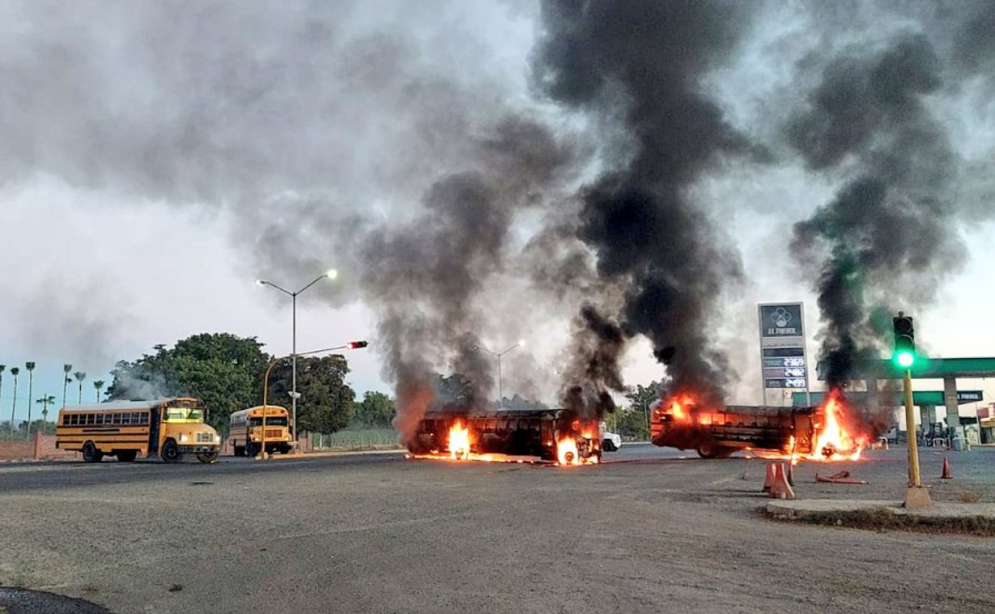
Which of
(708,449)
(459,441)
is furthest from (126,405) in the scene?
(708,449)

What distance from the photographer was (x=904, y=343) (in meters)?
12.3

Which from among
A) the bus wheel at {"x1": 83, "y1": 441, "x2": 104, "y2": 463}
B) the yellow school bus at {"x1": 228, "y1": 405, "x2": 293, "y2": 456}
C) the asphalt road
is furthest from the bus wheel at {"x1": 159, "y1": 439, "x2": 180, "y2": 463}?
the asphalt road

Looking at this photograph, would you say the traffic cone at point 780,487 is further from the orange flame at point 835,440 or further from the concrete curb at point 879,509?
the orange flame at point 835,440

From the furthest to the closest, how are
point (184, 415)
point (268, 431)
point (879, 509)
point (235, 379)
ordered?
point (235, 379) < point (268, 431) < point (184, 415) < point (879, 509)

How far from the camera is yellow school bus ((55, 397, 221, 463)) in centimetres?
3362

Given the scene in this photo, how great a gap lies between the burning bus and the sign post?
1374cm

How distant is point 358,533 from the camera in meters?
10.6

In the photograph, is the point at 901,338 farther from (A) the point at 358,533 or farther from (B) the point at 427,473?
(B) the point at 427,473

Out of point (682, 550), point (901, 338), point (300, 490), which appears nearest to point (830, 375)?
point (901, 338)

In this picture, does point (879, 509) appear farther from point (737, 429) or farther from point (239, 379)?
point (239, 379)

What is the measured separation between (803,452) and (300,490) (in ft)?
70.7

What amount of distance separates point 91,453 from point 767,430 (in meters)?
31.0

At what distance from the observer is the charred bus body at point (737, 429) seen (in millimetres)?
30219

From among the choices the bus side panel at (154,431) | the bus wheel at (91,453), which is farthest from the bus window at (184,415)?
the bus wheel at (91,453)
